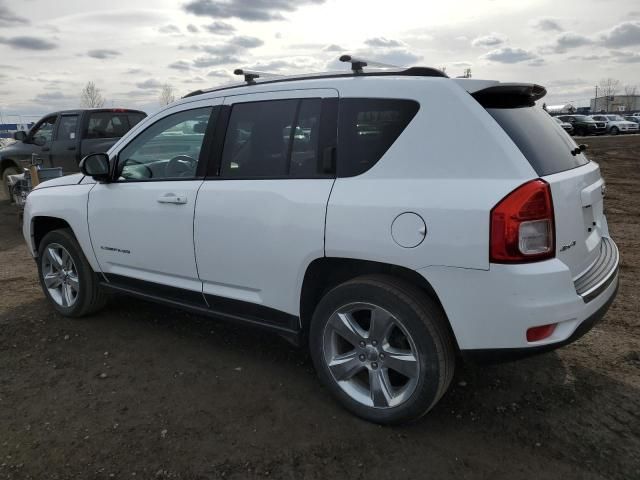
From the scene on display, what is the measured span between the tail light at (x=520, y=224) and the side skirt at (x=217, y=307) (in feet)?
4.32

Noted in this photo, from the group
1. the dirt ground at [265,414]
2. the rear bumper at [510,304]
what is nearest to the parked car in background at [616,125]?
the dirt ground at [265,414]

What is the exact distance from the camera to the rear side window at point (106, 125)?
33.0 feet

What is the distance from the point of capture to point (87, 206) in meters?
4.23

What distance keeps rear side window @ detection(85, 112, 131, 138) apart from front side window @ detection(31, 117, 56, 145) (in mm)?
1054

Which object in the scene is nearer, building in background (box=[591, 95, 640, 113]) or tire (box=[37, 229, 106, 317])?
tire (box=[37, 229, 106, 317])

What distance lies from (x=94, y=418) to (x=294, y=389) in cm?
118

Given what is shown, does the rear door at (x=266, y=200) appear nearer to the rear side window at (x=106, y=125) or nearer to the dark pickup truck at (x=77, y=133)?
the dark pickup truck at (x=77, y=133)

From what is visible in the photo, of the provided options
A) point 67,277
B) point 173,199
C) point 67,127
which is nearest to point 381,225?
point 173,199

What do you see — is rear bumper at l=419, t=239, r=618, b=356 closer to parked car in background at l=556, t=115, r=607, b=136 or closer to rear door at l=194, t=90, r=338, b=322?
rear door at l=194, t=90, r=338, b=322

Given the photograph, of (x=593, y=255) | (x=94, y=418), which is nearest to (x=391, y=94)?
(x=593, y=255)

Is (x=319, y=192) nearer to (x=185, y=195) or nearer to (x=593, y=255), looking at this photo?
(x=185, y=195)

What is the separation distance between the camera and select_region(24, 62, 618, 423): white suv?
247cm

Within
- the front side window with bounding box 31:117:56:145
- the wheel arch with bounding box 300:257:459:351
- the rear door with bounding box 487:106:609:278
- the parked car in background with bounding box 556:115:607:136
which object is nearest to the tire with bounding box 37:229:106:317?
the wheel arch with bounding box 300:257:459:351

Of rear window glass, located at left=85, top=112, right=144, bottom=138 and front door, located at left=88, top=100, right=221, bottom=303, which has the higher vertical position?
rear window glass, located at left=85, top=112, right=144, bottom=138
